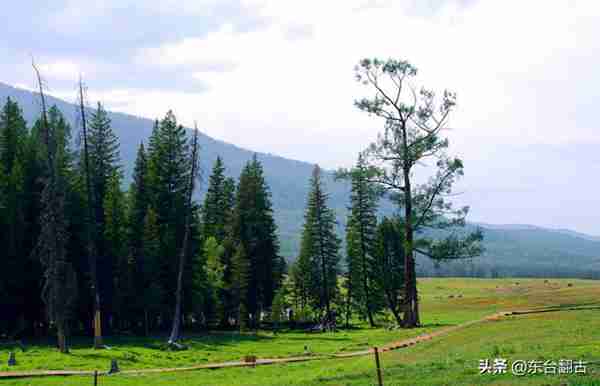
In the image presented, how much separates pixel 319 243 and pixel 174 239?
1974 centimetres

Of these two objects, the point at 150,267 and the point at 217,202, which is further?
the point at 217,202

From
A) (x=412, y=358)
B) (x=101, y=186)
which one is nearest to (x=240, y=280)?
(x=101, y=186)

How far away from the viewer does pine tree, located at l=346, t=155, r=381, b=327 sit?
74375mm

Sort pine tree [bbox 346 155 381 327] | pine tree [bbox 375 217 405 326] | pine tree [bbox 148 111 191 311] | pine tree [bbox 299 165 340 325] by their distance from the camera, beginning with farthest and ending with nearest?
pine tree [bbox 299 165 340 325] < pine tree [bbox 346 155 381 327] < pine tree [bbox 375 217 405 326] < pine tree [bbox 148 111 191 311]

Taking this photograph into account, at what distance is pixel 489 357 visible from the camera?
82.4ft

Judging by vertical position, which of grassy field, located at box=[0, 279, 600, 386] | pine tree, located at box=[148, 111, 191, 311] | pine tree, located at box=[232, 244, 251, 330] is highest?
pine tree, located at box=[148, 111, 191, 311]

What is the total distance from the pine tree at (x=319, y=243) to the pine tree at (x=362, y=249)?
189 centimetres

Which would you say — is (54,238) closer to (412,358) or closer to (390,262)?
(412,358)

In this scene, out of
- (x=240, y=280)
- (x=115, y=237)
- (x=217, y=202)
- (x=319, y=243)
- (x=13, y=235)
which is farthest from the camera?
(x=217, y=202)

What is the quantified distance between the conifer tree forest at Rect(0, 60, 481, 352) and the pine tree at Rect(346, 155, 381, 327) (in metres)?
0.13

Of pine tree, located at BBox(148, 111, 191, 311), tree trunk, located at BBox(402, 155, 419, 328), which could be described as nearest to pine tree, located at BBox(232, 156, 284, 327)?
pine tree, located at BBox(148, 111, 191, 311)

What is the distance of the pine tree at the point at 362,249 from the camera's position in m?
74.4

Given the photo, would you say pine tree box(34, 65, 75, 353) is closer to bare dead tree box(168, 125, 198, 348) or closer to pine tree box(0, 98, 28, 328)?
pine tree box(0, 98, 28, 328)

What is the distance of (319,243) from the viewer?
77.9 meters
